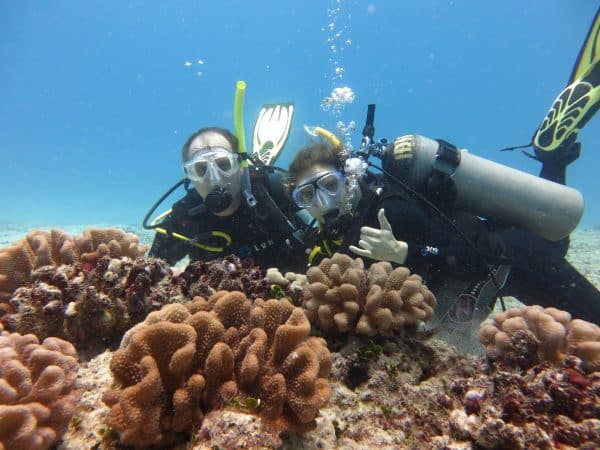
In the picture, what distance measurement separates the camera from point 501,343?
2541 millimetres

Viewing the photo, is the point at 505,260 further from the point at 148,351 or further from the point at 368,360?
the point at 148,351

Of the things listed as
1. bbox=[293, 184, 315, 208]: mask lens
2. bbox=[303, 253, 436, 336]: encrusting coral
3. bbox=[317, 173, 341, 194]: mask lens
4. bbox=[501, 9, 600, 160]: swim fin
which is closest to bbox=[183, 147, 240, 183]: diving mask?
bbox=[293, 184, 315, 208]: mask lens

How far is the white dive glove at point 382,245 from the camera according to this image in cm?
429

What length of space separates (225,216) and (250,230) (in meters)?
0.53

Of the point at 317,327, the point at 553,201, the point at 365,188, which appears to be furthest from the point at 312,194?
the point at 553,201

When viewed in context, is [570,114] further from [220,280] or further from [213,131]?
[220,280]

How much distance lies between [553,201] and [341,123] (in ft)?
13.3

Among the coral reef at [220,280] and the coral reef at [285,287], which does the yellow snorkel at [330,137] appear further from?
the coral reef at [220,280]

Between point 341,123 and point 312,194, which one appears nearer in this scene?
point 312,194

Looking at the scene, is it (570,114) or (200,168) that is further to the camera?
(570,114)

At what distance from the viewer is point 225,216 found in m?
6.29

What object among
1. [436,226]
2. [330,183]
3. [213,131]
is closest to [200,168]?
[213,131]

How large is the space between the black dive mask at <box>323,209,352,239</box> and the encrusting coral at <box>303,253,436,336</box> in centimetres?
183

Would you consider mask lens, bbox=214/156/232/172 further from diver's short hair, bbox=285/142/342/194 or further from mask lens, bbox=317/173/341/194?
mask lens, bbox=317/173/341/194
